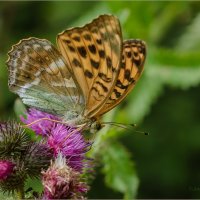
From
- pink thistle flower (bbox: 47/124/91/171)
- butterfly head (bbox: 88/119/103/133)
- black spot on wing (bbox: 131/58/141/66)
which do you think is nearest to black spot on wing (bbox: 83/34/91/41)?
black spot on wing (bbox: 131/58/141/66)

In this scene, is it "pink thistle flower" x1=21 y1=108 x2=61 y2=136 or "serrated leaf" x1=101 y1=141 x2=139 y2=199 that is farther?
"serrated leaf" x1=101 y1=141 x2=139 y2=199

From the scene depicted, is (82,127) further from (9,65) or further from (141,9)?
(141,9)

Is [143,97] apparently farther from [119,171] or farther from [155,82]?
[119,171]

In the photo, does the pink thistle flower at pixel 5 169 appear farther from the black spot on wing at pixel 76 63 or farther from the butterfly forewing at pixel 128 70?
the black spot on wing at pixel 76 63

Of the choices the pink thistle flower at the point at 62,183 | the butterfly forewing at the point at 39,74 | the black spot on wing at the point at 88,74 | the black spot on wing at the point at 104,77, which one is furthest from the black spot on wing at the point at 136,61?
the pink thistle flower at the point at 62,183

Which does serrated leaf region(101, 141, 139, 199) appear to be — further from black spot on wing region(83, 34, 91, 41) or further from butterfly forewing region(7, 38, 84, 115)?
black spot on wing region(83, 34, 91, 41)
